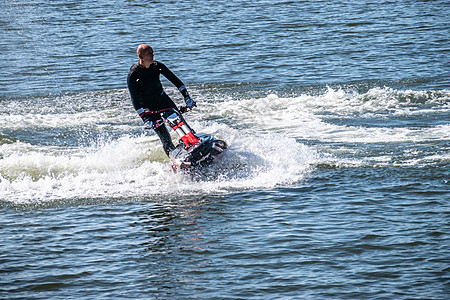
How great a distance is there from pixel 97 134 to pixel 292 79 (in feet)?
Result: 21.6

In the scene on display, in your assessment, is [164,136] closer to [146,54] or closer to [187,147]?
[187,147]

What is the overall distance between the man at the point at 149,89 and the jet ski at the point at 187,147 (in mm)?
168

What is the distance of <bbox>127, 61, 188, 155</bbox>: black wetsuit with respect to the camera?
35.8 feet

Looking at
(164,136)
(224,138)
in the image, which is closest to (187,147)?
(164,136)

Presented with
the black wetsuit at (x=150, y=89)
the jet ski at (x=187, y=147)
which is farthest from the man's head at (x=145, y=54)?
the jet ski at (x=187, y=147)

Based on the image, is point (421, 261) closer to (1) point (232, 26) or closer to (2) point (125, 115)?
(2) point (125, 115)

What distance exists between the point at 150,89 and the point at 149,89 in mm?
21

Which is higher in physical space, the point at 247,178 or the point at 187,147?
the point at 187,147

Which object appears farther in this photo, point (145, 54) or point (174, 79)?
point (174, 79)

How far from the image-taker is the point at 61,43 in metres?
28.7

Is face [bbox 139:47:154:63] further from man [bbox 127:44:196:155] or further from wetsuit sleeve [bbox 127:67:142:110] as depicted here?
wetsuit sleeve [bbox 127:67:142:110]

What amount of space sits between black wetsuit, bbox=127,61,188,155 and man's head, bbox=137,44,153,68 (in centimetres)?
13

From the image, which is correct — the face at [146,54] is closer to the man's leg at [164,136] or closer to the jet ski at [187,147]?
the jet ski at [187,147]

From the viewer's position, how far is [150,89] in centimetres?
1114
